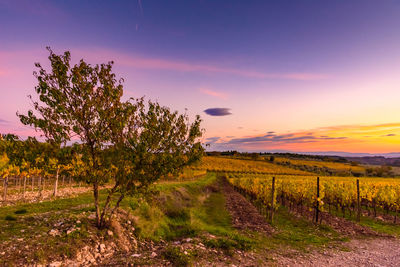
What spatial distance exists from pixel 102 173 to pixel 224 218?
12.4 metres

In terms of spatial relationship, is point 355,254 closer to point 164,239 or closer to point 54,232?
point 164,239

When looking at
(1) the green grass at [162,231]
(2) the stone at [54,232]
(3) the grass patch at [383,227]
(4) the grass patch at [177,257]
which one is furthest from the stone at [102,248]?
(3) the grass patch at [383,227]

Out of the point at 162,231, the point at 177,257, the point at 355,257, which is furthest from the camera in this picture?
the point at 162,231

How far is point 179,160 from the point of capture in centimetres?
897

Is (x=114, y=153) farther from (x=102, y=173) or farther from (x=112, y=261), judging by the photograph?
(x=112, y=261)

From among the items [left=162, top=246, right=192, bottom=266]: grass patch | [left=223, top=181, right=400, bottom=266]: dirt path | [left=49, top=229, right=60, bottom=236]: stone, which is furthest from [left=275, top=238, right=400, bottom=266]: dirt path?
[left=49, top=229, right=60, bottom=236]: stone

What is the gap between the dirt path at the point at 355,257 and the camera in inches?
332

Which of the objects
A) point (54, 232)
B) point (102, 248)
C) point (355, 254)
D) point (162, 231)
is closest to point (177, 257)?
point (102, 248)

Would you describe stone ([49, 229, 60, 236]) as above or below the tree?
below

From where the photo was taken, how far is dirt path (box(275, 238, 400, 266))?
8438mm

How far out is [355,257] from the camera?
930 centimetres

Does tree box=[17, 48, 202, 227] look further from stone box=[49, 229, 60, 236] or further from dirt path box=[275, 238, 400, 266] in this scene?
dirt path box=[275, 238, 400, 266]

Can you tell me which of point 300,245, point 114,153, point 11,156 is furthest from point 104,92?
point 300,245

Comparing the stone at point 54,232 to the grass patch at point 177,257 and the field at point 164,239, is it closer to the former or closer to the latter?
the field at point 164,239
